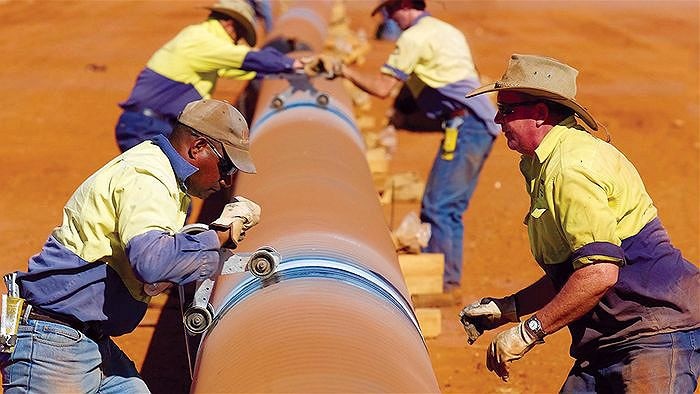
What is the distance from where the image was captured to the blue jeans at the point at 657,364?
402 cm

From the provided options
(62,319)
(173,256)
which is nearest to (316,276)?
(173,256)

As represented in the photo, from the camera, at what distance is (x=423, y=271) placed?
709cm

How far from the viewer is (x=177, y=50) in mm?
7004

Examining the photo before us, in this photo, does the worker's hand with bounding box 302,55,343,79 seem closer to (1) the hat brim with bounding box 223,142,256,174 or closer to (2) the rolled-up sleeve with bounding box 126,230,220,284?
(1) the hat brim with bounding box 223,142,256,174

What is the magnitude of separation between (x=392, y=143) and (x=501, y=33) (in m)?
9.27

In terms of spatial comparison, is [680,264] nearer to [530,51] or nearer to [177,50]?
[177,50]

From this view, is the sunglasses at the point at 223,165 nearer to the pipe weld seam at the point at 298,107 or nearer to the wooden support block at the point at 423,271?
the pipe weld seam at the point at 298,107

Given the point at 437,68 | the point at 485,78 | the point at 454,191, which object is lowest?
the point at 485,78

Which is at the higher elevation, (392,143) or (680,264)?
(680,264)

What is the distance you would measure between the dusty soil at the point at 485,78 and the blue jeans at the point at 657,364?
2098 mm

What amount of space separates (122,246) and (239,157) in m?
0.59

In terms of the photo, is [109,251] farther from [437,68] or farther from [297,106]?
[437,68]

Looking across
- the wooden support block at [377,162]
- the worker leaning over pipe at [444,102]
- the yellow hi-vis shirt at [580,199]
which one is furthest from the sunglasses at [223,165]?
the wooden support block at [377,162]

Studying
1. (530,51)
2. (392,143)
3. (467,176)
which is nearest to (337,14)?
(530,51)
